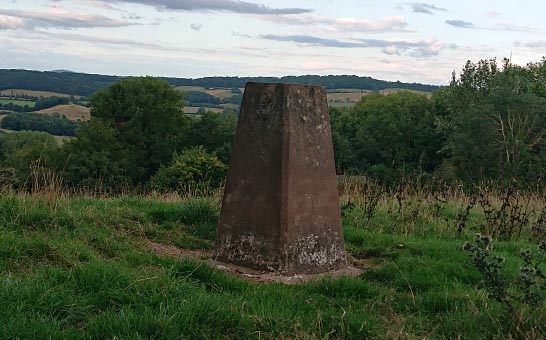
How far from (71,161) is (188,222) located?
29.7m

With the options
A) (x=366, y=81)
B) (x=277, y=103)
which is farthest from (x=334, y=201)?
(x=366, y=81)

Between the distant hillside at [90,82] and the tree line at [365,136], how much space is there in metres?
26.5

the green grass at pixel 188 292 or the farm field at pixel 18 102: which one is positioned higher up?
the green grass at pixel 188 292

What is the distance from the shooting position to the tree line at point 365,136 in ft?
113

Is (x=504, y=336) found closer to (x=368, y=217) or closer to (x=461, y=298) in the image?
(x=461, y=298)

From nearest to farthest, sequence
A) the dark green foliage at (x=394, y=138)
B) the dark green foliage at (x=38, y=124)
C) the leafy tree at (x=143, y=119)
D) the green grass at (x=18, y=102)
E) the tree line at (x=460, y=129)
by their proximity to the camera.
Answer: the tree line at (x=460, y=129)
the leafy tree at (x=143, y=119)
the dark green foliage at (x=394, y=138)
the dark green foliage at (x=38, y=124)
the green grass at (x=18, y=102)

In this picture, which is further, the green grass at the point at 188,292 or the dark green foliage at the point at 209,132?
the dark green foliage at the point at 209,132

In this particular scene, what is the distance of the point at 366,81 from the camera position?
92312 millimetres

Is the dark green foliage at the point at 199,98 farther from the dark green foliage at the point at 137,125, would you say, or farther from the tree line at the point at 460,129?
the dark green foliage at the point at 137,125

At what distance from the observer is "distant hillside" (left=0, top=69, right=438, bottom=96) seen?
89125 millimetres

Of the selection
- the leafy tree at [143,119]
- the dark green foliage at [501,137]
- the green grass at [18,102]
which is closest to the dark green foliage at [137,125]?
the leafy tree at [143,119]

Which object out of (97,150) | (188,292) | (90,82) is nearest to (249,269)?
(188,292)

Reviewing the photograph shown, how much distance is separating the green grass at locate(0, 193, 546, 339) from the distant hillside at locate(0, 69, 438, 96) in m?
79.1

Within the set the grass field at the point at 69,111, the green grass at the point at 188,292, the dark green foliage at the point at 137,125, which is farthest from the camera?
the grass field at the point at 69,111
